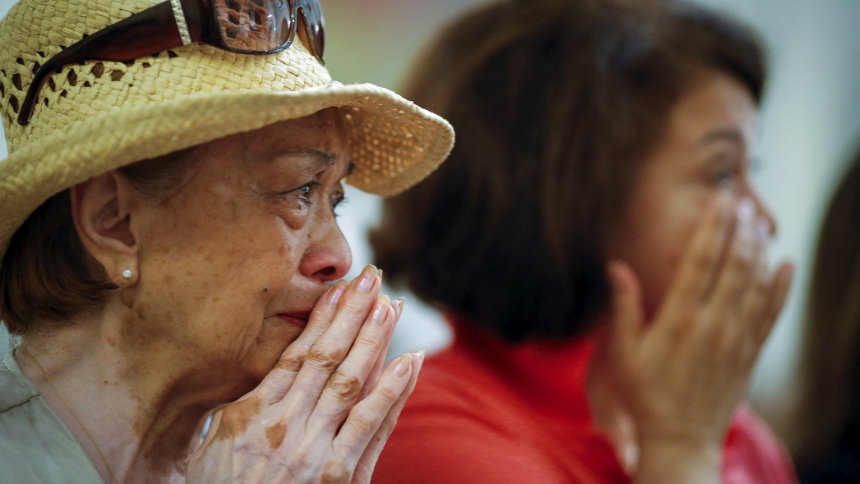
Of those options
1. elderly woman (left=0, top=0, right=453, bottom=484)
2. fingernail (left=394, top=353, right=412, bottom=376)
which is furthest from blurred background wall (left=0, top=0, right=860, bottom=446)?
elderly woman (left=0, top=0, right=453, bottom=484)

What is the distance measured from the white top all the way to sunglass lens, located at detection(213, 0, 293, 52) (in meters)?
0.55

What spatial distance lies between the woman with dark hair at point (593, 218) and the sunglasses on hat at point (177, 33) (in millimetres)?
796

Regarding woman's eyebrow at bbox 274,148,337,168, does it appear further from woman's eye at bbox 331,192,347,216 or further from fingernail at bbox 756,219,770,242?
fingernail at bbox 756,219,770,242

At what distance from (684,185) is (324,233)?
1.00 metres

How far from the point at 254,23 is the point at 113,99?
0.66 feet

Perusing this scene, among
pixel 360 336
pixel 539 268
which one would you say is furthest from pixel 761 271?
pixel 360 336

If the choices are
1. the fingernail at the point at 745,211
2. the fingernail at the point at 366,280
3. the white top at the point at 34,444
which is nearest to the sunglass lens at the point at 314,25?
the fingernail at the point at 366,280

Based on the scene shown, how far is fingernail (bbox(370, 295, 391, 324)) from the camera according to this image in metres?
1.00

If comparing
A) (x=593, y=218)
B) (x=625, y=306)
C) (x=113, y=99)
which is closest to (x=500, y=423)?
(x=625, y=306)

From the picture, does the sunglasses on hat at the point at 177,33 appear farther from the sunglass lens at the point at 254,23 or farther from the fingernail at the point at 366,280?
the fingernail at the point at 366,280

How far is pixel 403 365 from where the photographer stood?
1.00 m

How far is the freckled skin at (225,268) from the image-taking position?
0.92 meters

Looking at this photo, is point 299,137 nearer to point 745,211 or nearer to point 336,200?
point 336,200

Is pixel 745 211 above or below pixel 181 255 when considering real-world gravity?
below
